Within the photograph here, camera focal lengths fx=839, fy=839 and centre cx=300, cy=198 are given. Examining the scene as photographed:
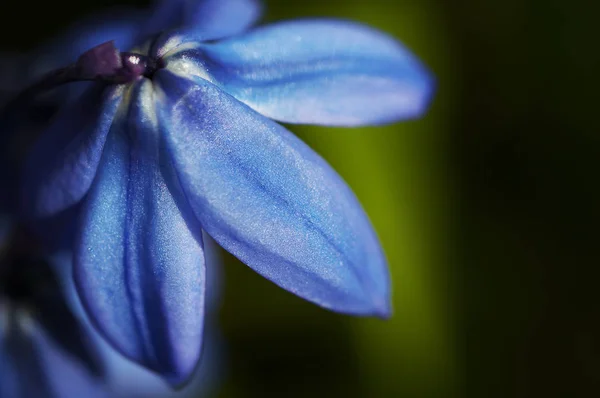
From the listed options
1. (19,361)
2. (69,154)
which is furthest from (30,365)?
(69,154)

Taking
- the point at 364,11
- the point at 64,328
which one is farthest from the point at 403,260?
the point at 64,328

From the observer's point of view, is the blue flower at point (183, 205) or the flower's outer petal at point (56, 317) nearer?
the blue flower at point (183, 205)

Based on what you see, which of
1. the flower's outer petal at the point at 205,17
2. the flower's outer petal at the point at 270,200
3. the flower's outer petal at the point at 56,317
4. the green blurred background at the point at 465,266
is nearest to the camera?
the flower's outer petal at the point at 270,200

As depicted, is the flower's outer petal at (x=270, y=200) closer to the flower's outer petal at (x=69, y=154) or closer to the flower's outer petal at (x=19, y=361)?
the flower's outer petal at (x=69, y=154)

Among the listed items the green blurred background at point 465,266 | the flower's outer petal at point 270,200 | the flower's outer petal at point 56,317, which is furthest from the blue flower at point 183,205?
the green blurred background at point 465,266

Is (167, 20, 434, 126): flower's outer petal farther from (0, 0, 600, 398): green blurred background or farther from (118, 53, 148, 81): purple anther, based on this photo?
(0, 0, 600, 398): green blurred background

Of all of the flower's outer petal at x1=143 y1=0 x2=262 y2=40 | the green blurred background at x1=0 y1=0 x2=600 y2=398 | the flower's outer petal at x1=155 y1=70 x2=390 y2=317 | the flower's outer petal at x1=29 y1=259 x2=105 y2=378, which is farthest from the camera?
the green blurred background at x1=0 y1=0 x2=600 y2=398

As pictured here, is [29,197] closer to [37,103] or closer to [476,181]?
[37,103]

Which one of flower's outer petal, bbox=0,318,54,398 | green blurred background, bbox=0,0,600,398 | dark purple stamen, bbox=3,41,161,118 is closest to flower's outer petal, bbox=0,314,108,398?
flower's outer petal, bbox=0,318,54,398
